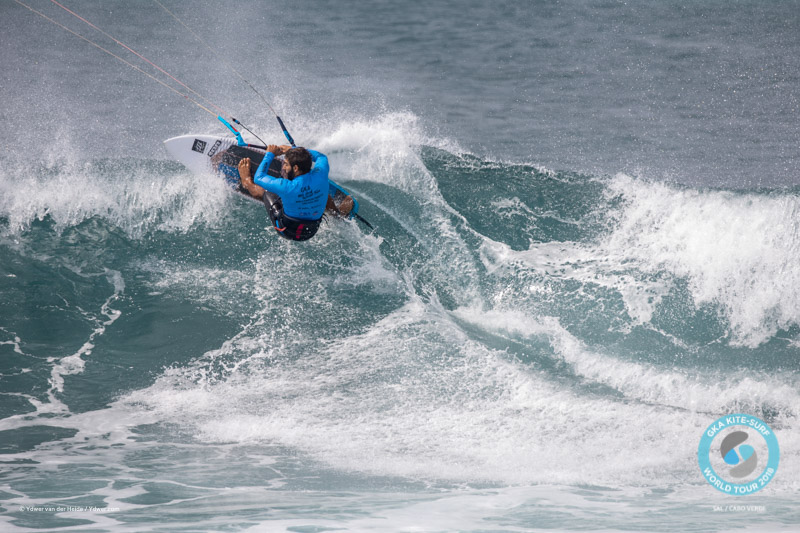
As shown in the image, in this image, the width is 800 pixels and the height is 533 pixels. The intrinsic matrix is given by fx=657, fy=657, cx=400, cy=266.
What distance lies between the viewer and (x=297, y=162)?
6.36 metres

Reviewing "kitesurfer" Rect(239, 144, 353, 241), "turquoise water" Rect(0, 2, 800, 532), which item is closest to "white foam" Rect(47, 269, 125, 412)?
"turquoise water" Rect(0, 2, 800, 532)

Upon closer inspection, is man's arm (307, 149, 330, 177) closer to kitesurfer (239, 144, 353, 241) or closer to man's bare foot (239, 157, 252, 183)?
kitesurfer (239, 144, 353, 241)

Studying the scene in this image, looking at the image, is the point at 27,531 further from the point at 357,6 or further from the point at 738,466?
the point at 357,6

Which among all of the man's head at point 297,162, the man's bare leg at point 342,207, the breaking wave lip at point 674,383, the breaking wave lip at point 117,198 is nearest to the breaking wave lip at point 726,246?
the breaking wave lip at point 674,383

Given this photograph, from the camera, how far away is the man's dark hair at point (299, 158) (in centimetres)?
635

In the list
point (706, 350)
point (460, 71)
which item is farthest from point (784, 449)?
point (460, 71)

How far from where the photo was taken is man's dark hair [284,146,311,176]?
6347 mm

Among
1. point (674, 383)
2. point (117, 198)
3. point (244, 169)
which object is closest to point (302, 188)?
point (244, 169)

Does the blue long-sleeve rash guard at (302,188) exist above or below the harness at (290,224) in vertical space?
above

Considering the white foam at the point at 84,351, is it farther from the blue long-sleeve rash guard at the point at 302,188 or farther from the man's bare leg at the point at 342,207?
→ the man's bare leg at the point at 342,207

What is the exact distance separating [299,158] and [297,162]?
0.14 ft

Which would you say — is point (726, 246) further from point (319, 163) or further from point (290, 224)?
point (290, 224)

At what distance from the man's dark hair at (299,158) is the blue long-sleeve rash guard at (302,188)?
6.1 inches

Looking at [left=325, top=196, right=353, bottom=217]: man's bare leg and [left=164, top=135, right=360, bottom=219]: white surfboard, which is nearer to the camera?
[left=325, top=196, right=353, bottom=217]: man's bare leg
